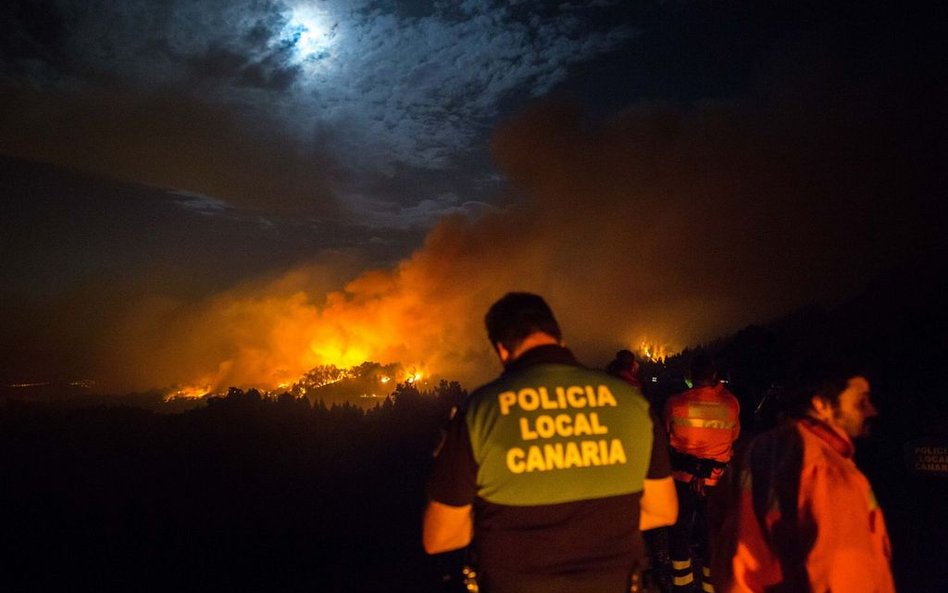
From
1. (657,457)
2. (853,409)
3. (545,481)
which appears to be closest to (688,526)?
(853,409)

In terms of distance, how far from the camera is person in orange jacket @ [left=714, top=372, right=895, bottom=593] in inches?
73.7

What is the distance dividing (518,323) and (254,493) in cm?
669

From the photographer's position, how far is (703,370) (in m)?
5.09

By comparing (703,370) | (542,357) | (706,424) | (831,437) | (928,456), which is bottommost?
(928,456)

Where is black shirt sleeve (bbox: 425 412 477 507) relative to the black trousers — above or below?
above

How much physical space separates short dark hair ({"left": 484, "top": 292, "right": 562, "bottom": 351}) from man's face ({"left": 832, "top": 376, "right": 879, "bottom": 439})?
4.21ft

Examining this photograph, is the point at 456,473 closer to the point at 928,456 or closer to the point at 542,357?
the point at 542,357

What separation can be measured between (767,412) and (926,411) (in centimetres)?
539

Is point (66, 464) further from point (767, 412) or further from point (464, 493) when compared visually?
point (767, 412)

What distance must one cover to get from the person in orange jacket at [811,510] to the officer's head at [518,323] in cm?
106

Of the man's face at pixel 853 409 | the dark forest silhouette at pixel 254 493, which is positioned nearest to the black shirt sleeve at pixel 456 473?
the dark forest silhouette at pixel 254 493

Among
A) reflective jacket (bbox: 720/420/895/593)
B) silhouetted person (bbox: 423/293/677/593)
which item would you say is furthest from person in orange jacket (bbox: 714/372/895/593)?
silhouetted person (bbox: 423/293/677/593)

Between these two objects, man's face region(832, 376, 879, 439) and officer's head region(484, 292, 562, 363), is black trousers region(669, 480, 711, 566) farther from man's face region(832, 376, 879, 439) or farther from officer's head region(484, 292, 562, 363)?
officer's head region(484, 292, 562, 363)

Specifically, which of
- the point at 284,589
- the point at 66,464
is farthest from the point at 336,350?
the point at 284,589
